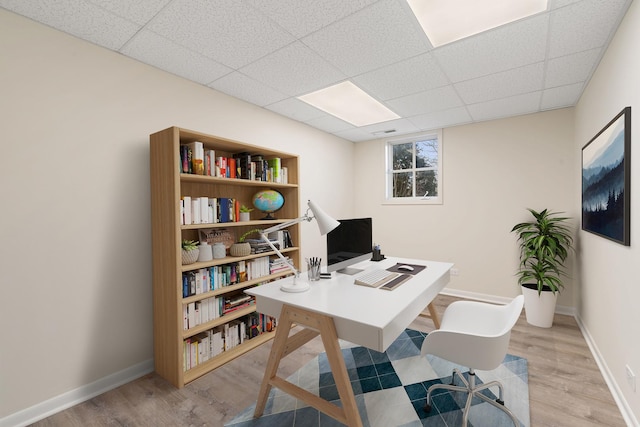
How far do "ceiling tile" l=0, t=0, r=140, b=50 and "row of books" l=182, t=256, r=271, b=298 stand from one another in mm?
1748

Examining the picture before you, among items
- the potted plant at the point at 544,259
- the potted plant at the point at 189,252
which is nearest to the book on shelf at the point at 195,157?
the potted plant at the point at 189,252

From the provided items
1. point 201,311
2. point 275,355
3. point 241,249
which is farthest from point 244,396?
point 241,249

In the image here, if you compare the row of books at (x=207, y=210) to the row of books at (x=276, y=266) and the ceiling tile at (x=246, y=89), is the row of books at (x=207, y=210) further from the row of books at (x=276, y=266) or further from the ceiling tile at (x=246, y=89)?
the ceiling tile at (x=246, y=89)

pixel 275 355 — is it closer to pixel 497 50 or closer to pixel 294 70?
pixel 294 70

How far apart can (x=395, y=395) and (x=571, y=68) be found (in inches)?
118

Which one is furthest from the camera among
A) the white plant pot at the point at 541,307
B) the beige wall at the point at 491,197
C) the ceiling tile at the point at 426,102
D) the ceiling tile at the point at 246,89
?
the beige wall at the point at 491,197

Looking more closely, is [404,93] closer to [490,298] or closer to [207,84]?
[207,84]

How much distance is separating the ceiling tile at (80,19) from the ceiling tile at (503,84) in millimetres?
2756

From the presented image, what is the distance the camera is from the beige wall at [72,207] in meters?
1.76

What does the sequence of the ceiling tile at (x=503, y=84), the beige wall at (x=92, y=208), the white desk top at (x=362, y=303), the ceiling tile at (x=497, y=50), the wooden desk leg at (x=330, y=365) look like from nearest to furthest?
the white desk top at (x=362, y=303) < the wooden desk leg at (x=330, y=365) < the beige wall at (x=92, y=208) < the ceiling tile at (x=497, y=50) < the ceiling tile at (x=503, y=84)

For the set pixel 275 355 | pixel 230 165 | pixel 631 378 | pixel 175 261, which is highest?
pixel 230 165

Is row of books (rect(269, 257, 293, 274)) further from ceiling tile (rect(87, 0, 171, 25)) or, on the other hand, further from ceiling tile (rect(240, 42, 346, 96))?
ceiling tile (rect(87, 0, 171, 25))

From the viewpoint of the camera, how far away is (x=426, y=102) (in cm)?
321

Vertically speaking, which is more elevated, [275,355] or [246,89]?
[246,89]
